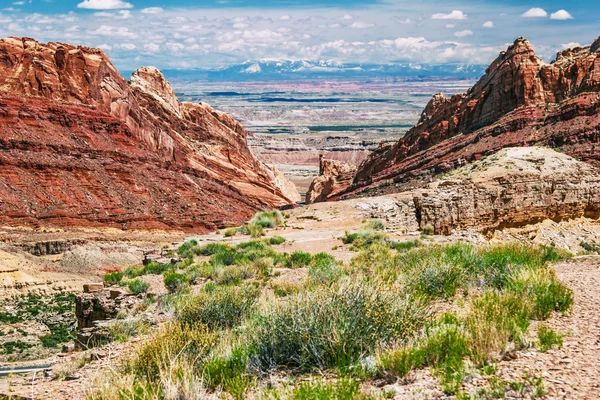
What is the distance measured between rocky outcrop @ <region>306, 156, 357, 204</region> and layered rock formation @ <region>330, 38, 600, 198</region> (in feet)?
24.4

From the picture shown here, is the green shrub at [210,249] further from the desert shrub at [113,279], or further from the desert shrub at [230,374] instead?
the desert shrub at [230,374]

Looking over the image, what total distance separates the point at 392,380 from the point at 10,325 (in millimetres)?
17895

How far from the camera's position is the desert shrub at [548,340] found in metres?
6.50

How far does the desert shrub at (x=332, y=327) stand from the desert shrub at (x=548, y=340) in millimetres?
1367

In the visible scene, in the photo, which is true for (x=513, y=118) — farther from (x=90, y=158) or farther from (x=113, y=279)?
(x=113, y=279)

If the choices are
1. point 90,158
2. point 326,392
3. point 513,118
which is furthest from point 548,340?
point 90,158

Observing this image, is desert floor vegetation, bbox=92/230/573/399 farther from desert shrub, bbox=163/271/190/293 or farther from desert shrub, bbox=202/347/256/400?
desert shrub, bbox=163/271/190/293

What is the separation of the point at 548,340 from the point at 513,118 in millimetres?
34080

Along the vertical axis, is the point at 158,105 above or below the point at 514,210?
above

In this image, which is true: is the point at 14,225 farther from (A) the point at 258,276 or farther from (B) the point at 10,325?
(A) the point at 258,276

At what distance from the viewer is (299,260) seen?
1684 cm

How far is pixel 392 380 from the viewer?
241 inches

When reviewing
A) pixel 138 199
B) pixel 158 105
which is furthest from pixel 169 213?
pixel 158 105

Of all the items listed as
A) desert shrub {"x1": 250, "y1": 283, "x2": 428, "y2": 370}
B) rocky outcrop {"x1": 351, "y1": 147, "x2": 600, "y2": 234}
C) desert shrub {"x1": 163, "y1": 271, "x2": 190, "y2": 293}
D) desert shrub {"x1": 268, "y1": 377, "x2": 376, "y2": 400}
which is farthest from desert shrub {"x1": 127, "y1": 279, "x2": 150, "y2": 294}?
rocky outcrop {"x1": 351, "y1": 147, "x2": 600, "y2": 234}
